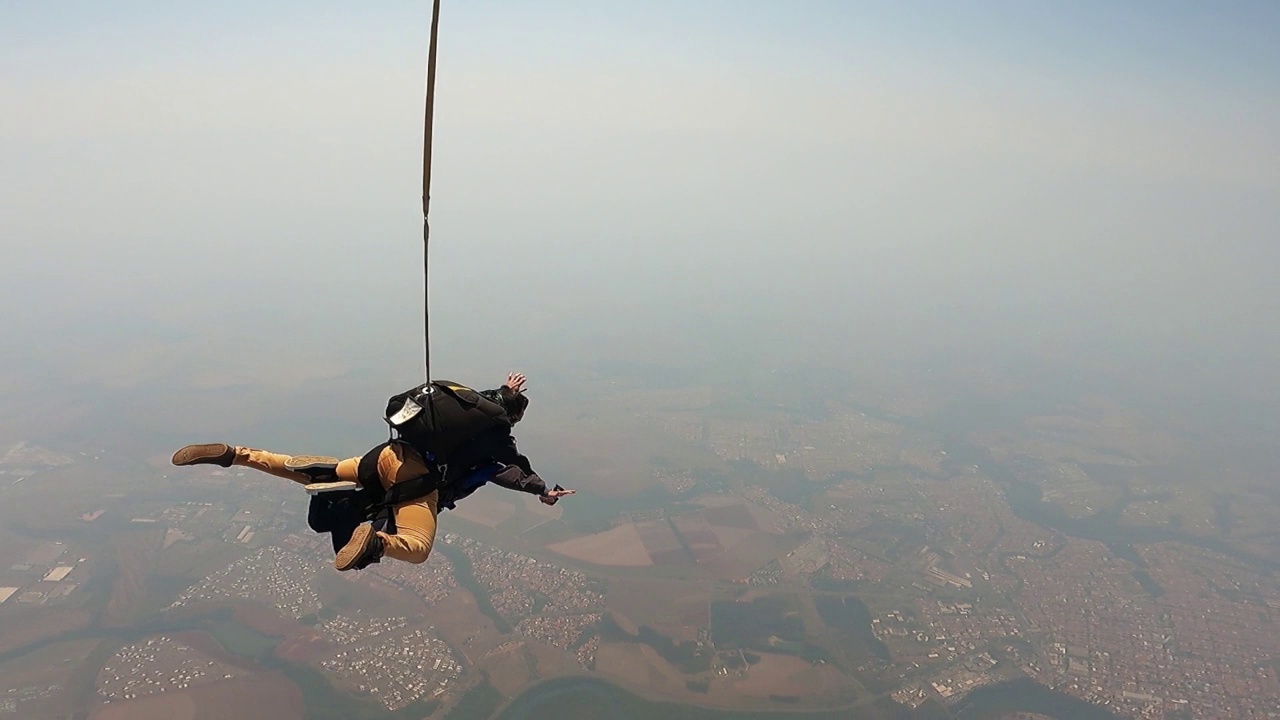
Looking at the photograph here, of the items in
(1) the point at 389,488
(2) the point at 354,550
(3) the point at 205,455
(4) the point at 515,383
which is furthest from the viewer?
(4) the point at 515,383

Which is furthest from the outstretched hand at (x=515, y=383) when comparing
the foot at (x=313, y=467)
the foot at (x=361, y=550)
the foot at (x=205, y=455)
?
the foot at (x=205, y=455)

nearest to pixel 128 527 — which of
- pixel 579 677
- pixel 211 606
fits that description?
pixel 211 606

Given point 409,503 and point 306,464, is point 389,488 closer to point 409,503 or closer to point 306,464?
point 409,503

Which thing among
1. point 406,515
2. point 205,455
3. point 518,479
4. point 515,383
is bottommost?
point 406,515

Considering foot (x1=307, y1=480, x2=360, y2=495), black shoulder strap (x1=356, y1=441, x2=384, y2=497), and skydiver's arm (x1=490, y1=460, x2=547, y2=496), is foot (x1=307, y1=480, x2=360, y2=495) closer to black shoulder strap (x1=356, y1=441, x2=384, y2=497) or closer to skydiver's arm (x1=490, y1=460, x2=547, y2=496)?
black shoulder strap (x1=356, y1=441, x2=384, y2=497)

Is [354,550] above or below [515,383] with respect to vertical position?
below

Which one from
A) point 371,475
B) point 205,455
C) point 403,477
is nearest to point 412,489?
point 403,477

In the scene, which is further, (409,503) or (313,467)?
(313,467)

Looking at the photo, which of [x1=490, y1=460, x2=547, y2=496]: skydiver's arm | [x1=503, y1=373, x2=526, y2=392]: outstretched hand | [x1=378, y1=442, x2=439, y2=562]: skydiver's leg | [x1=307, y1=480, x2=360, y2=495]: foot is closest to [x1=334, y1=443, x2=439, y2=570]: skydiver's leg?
[x1=378, y1=442, x2=439, y2=562]: skydiver's leg

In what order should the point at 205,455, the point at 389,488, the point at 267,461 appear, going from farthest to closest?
1. the point at 267,461
2. the point at 389,488
3. the point at 205,455
